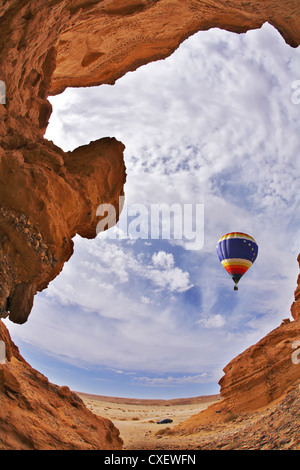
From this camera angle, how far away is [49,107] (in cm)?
1373

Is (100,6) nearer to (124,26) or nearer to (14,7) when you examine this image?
(124,26)

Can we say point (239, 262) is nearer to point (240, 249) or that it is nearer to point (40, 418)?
point (240, 249)

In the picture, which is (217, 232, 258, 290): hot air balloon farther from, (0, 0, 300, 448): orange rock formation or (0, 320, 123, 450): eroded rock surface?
(0, 320, 123, 450): eroded rock surface

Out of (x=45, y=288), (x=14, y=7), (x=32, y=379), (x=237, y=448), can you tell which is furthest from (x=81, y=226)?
(x=237, y=448)

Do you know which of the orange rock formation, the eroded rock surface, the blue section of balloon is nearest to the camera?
the eroded rock surface

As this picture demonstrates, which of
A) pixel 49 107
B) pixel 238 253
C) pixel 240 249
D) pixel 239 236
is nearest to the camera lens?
pixel 49 107

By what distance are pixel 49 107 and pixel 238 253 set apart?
723 inches

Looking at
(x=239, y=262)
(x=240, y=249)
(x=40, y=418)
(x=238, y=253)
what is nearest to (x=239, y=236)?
(x=240, y=249)

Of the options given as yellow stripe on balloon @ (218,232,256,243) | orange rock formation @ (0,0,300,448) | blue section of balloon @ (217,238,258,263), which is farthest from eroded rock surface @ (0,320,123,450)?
yellow stripe on balloon @ (218,232,256,243)

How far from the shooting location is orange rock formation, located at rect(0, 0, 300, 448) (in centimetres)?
930

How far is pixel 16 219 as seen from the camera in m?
9.25

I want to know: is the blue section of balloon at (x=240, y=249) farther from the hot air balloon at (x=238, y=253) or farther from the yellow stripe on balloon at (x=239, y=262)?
the yellow stripe on balloon at (x=239, y=262)

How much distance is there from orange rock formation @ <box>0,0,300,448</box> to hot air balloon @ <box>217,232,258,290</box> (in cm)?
745

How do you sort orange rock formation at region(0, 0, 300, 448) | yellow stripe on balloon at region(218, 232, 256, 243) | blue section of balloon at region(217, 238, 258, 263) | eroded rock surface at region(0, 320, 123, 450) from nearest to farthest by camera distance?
eroded rock surface at region(0, 320, 123, 450) → orange rock formation at region(0, 0, 300, 448) → blue section of balloon at region(217, 238, 258, 263) → yellow stripe on balloon at region(218, 232, 256, 243)
